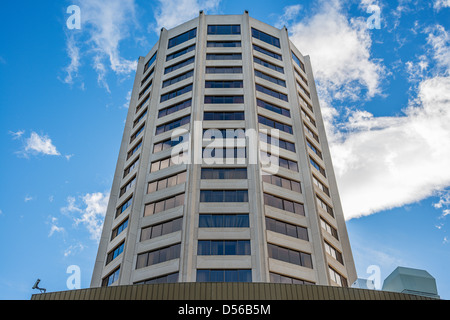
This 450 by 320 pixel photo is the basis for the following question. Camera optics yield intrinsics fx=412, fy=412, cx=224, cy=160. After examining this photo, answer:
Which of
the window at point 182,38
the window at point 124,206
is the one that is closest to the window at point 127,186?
the window at point 124,206

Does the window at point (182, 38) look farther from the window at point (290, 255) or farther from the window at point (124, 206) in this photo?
the window at point (290, 255)

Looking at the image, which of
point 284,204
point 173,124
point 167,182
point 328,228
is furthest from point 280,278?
point 173,124

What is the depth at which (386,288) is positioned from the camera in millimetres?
27219

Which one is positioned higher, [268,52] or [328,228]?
[268,52]

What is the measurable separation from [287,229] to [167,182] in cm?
1481

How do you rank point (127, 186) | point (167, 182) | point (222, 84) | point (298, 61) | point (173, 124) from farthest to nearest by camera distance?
1. point (298, 61)
2. point (222, 84)
3. point (173, 124)
4. point (127, 186)
5. point (167, 182)

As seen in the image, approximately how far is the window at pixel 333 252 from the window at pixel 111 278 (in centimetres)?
2310

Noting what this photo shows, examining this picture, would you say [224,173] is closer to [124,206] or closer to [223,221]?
[223,221]

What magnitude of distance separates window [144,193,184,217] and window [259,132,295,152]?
1263 cm

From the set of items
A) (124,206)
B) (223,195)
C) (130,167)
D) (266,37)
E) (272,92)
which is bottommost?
(223,195)

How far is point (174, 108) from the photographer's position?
55594 mm

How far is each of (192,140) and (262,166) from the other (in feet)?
29.5

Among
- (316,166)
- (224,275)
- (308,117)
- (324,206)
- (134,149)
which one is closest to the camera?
(224,275)
